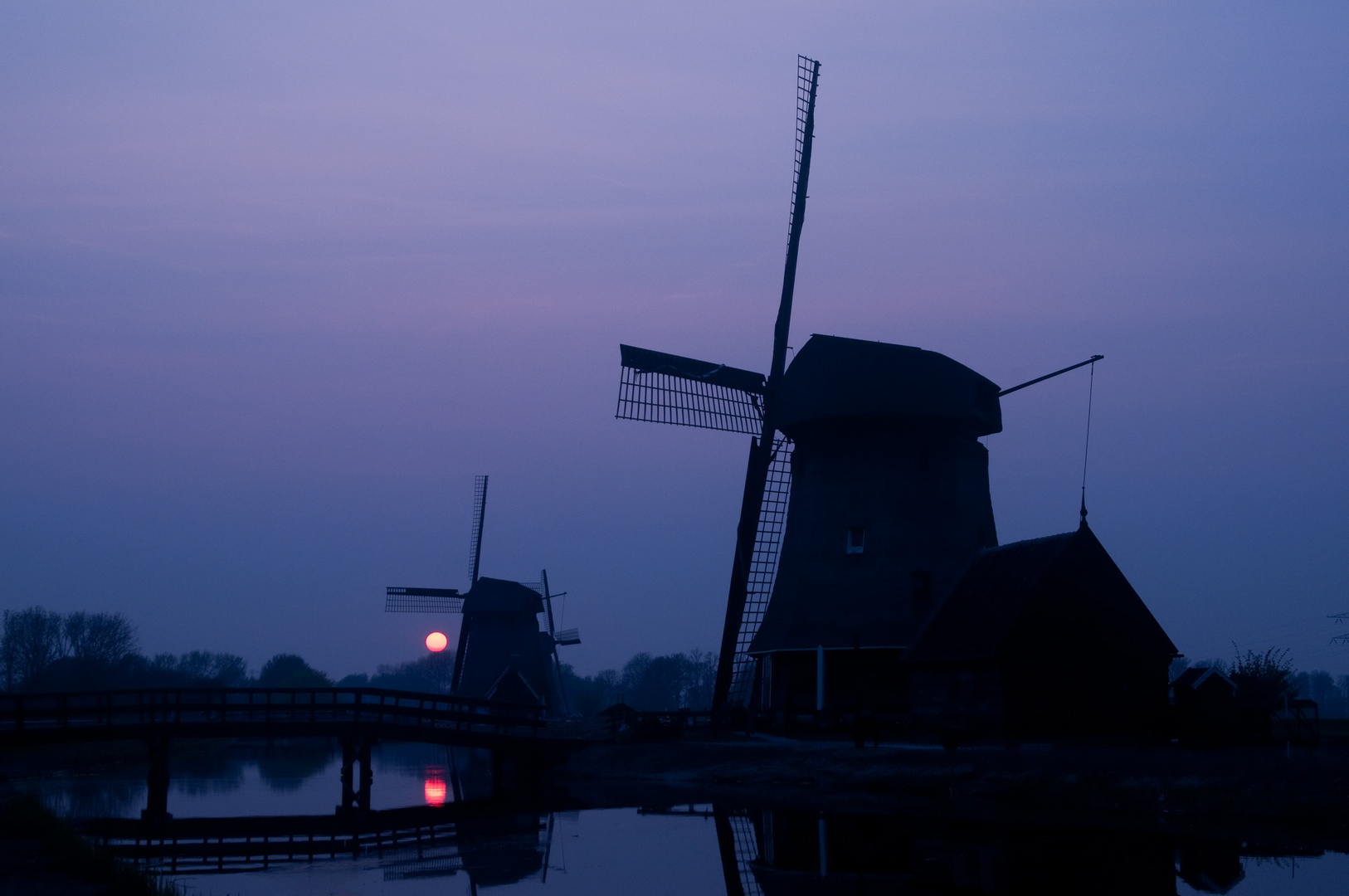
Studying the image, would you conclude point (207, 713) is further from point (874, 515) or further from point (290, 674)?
point (290, 674)

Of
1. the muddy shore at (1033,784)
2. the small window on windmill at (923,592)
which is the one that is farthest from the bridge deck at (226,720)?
the small window on windmill at (923,592)

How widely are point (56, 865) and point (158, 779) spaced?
50.5ft

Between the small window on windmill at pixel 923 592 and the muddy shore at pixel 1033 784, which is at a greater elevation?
the small window on windmill at pixel 923 592

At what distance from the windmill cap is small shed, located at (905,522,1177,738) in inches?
168

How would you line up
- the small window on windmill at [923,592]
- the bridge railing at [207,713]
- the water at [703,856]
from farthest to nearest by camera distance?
the small window on windmill at [923,592]
the bridge railing at [207,713]
the water at [703,856]

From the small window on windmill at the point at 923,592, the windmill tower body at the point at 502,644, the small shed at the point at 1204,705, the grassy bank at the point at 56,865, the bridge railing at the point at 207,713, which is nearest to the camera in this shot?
the grassy bank at the point at 56,865

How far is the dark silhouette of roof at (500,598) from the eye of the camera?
2285 inches

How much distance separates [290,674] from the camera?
134 meters

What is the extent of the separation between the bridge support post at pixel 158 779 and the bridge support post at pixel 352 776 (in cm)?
377

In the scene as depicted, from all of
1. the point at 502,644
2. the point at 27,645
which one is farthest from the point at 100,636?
the point at 502,644

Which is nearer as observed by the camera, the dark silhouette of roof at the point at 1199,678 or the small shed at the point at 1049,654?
the small shed at the point at 1049,654

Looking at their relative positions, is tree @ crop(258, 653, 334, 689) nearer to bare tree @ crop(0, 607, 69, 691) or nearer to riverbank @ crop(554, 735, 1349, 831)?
bare tree @ crop(0, 607, 69, 691)

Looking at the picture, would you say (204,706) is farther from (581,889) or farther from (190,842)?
(581,889)

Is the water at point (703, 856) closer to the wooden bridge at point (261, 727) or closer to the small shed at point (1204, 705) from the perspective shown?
the wooden bridge at point (261, 727)
